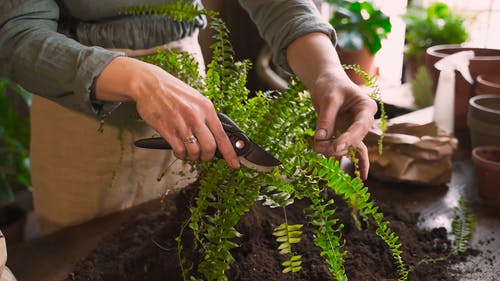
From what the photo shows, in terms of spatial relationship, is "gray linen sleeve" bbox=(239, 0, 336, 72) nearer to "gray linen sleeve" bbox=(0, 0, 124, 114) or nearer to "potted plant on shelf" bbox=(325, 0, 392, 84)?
"gray linen sleeve" bbox=(0, 0, 124, 114)

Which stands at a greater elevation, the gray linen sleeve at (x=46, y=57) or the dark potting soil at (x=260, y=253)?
the gray linen sleeve at (x=46, y=57)

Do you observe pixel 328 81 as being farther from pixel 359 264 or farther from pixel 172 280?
pixel 172 280

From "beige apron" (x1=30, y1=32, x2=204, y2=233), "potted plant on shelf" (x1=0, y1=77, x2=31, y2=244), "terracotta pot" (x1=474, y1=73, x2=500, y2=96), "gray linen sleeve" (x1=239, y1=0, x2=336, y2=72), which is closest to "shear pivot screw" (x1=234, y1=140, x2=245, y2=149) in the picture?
"gray linen sleeve" (x1=239, y1=0, x2=336, y2=72)

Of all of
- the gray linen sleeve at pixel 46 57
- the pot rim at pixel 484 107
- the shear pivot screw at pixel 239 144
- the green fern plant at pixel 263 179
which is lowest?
the pot rim at pixel 484 107

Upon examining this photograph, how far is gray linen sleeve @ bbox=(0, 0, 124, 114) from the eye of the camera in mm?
839

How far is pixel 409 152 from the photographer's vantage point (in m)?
1.34

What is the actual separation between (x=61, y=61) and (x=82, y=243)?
0.43 meters

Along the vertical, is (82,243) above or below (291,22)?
below

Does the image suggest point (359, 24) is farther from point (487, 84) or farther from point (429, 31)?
point (487, 84)

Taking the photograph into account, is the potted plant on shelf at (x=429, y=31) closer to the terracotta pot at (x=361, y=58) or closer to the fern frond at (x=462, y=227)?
the terracotta pot at (x=361, y=58)

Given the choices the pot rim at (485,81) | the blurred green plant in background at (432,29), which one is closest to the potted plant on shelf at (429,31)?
the blurred green plant in background at (432,29)

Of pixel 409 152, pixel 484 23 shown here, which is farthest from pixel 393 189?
pixel 484 23

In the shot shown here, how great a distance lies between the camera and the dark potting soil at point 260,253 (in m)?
0.93

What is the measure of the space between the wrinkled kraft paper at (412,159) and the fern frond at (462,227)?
0.13 metres
